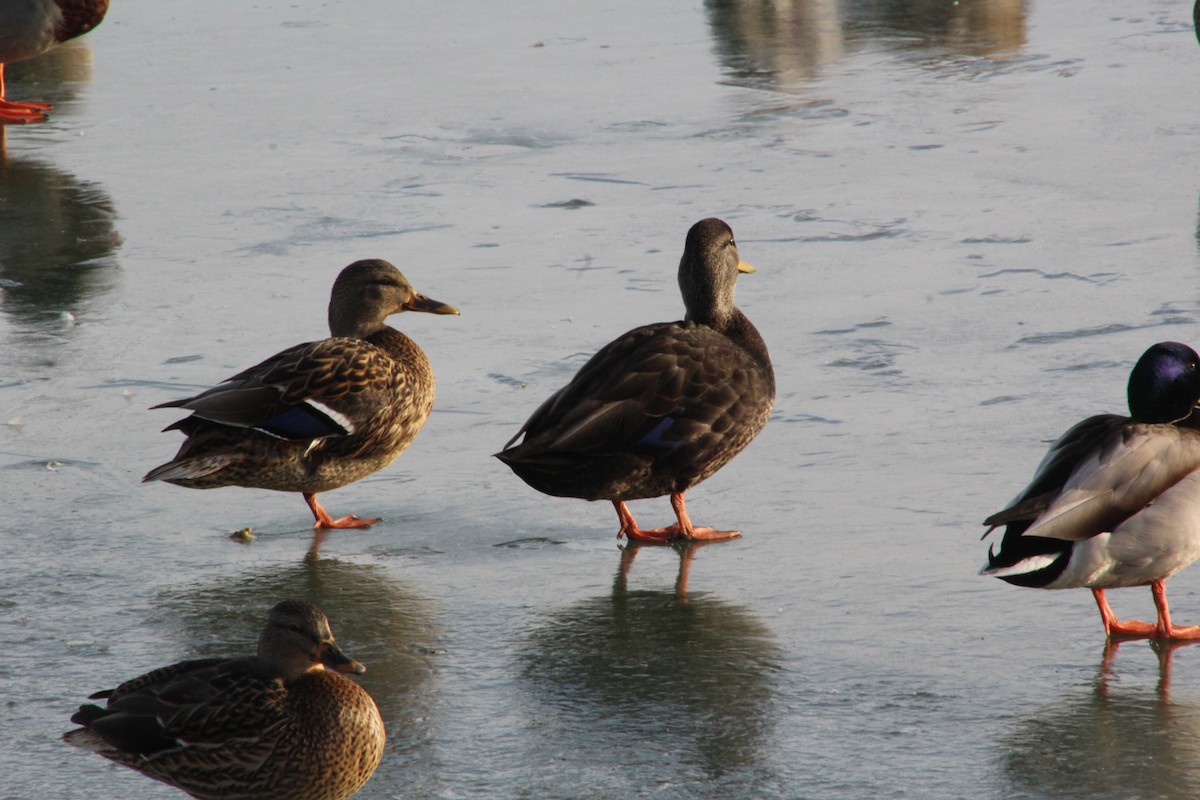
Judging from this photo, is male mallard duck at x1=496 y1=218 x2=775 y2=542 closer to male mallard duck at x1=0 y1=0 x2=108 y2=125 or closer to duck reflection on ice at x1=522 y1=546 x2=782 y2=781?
A: duck reflection on ice at x1=522 y1=546 x2=782 y2=781

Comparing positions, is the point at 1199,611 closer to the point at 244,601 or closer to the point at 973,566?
the point at 973,566

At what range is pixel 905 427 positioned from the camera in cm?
598

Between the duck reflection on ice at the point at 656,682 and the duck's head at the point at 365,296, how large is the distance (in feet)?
5.29

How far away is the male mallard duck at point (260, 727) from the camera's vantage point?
3.60 metres

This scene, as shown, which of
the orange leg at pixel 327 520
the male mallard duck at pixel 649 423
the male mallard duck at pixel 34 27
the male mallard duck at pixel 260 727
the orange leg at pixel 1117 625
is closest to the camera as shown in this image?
the male mallard duck at pixel 260 727

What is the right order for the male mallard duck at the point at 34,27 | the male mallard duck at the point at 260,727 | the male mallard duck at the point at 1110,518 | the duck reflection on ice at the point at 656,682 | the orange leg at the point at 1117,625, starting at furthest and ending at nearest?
the male mallard duck at the point at 34,27 < the orange leg at the point at 1117,625 < the male mallard duck at the point at 1110,518 < the duck reflection on ice at the point at 656,682 < the male mallard duck at the point at 260,727

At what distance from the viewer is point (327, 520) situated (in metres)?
5.55

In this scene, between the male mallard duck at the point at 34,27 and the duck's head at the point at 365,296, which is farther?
the male mallard duck at the point at 34,27

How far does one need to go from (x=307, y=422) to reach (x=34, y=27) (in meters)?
6.96

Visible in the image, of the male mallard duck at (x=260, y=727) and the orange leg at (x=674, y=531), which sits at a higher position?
the male mallard duck at (x=260, y=727)

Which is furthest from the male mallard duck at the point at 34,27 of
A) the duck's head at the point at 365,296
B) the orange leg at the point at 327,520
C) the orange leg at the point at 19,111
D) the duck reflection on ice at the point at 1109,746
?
the duck reflection on ice at the point at 1109,746

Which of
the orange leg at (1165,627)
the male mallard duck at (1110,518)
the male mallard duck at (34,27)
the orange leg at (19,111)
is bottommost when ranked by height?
the orange leg at (1165,627)

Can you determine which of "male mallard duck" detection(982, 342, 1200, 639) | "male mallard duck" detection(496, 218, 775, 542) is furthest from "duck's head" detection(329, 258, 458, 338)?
"male mallard duck" detection(982, 342, 1200, 639)

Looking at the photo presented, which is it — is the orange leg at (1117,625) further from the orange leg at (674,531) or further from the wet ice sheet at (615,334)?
the orange leg at (674,531)
